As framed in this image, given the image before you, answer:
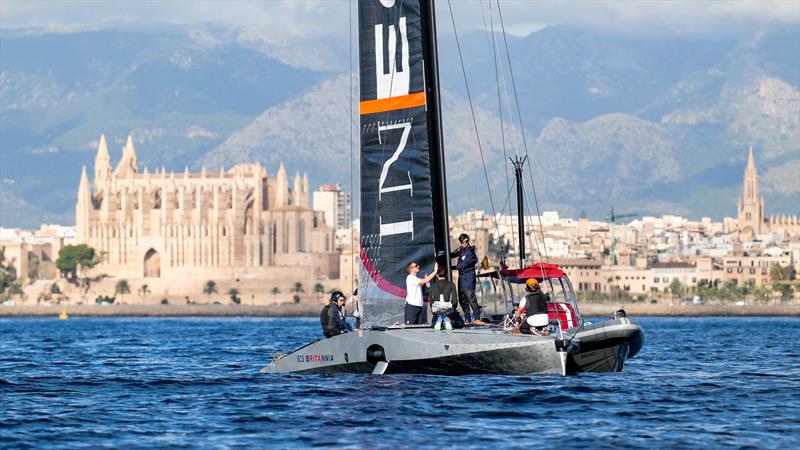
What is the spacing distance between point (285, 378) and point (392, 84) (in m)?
5.89

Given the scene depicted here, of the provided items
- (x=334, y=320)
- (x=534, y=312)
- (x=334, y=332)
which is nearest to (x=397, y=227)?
(x=334, y=320)

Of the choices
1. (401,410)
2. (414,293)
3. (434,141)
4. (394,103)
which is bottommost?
(401,410)

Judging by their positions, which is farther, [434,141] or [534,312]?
[434,141]

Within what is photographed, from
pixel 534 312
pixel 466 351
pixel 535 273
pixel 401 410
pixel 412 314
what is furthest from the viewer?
pixel 535 273

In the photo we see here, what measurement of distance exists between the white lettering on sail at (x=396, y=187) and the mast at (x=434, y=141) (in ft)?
1.36

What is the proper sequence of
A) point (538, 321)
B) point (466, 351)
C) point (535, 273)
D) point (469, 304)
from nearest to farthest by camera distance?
point (466, 351)
point (538, 321)
point (469, 304)
point (535, 273)

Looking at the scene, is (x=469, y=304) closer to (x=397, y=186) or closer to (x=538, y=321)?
(x=538, y=321)

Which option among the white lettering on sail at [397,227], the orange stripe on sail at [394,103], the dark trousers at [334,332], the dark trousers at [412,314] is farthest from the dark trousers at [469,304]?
the orange stripe on sail at [394,103]

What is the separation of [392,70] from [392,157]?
1.57m

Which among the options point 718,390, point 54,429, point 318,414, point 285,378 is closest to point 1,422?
point 54,429

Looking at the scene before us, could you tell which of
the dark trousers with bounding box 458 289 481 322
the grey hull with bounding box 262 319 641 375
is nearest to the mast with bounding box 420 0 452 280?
the dark trousers with bounding box 458 289 481 322

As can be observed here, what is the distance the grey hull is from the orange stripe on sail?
4.04m

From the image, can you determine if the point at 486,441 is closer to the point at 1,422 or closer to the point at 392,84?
the point at 1,422

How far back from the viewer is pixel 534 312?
1254 inches
